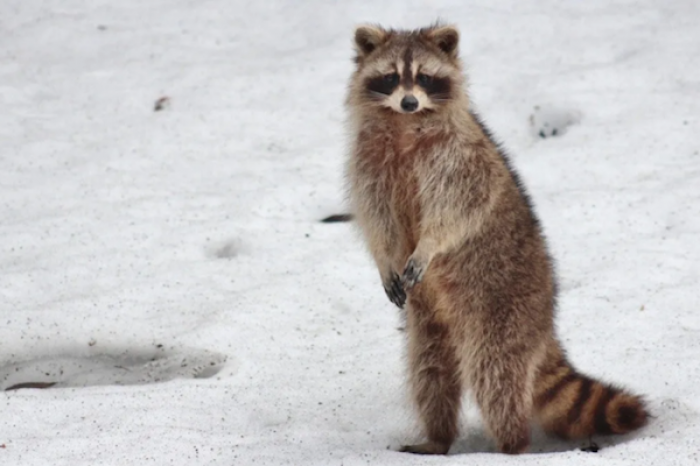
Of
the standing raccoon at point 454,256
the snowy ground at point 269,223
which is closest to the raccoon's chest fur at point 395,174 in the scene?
the standing raccoon at point 454,256

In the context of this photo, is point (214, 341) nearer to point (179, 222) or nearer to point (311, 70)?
point (179, 222)

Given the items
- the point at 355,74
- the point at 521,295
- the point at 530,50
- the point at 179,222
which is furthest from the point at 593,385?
the point at 530,50

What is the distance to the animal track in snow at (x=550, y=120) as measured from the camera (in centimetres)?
700

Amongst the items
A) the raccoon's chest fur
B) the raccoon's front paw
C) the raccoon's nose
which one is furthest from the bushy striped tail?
the raccoon's nose

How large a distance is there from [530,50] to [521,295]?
4.01 meters

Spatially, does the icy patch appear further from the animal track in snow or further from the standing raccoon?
the animal track in snow

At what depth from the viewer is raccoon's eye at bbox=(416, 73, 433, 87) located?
437 cm

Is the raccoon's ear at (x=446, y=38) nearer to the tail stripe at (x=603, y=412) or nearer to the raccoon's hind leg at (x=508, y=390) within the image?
the raccoon's hind leg at (x=508, y=390)

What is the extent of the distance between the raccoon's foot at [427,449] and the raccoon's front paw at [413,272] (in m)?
0.67

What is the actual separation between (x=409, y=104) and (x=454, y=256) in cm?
65

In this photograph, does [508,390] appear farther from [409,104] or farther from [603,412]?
[409,104]

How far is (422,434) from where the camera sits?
4410mm

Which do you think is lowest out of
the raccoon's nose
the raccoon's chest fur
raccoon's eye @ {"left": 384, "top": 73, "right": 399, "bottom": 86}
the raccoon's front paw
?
the raccoon's front paw

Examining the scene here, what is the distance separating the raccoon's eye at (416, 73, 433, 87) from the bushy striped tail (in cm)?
128
